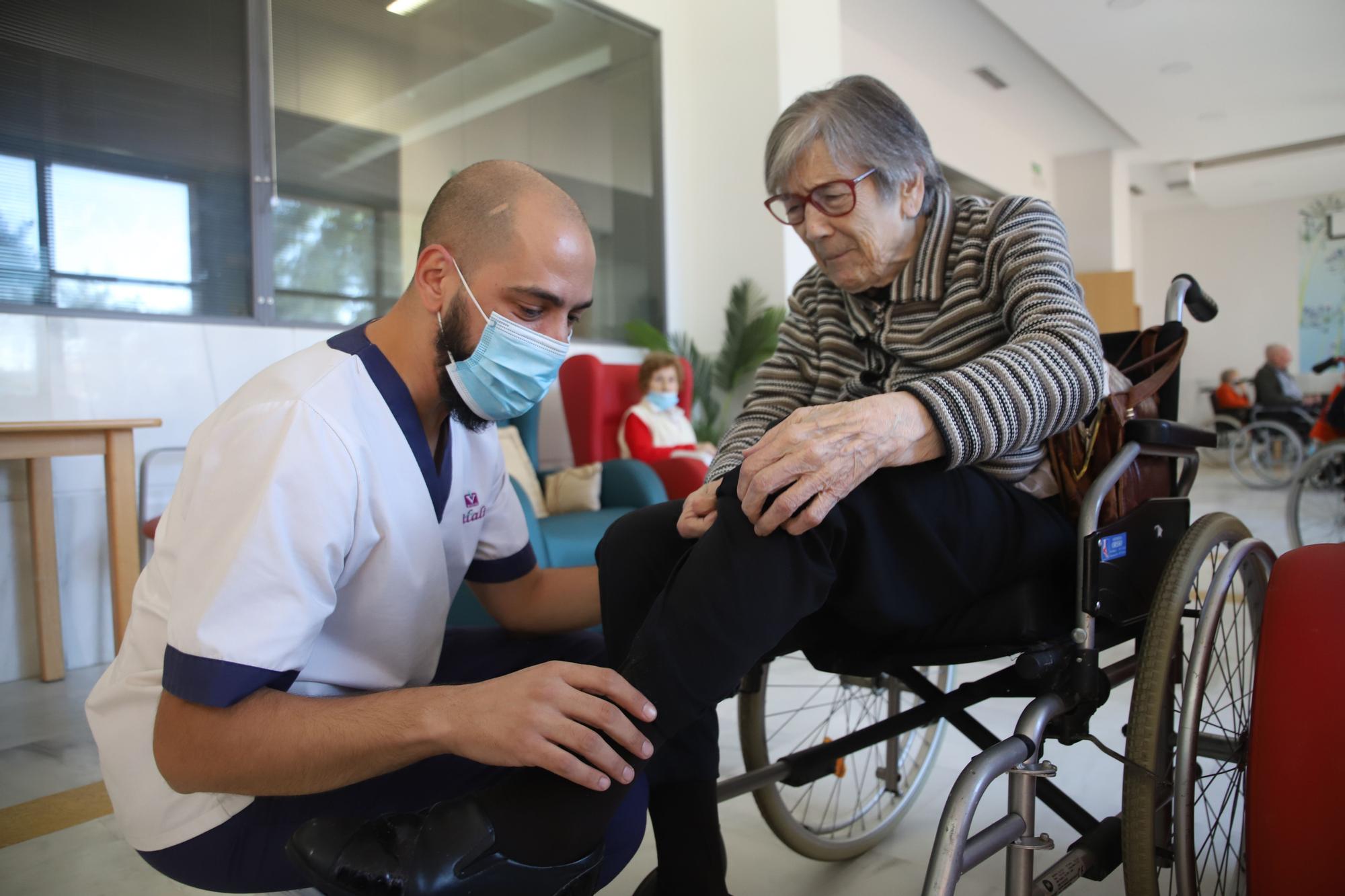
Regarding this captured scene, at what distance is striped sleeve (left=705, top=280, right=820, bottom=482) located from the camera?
50.9 inches

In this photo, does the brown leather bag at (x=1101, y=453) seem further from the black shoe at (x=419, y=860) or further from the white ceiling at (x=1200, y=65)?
the white ceiling at (x=1200, y=65)

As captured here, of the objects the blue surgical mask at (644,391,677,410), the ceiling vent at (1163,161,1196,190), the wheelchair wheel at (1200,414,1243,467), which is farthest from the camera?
the ceiling vent at (1163,161,1196,190)

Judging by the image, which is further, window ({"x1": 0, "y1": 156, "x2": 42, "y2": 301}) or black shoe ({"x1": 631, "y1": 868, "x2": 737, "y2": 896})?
window ({"x1": 0, "y1": 156, "x2": 42, "y2": 301})

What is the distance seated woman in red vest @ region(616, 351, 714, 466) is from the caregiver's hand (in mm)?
2620

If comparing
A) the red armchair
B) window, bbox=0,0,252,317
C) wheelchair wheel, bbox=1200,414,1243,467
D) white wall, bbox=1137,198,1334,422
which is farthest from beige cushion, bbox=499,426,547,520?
white wall, bbox=1137,198,1334,422

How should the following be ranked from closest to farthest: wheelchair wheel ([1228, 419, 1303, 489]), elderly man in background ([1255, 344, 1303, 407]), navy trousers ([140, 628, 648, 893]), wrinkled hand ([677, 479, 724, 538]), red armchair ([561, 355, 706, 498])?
navy trousers ([140, 628, 648, 893])
wrinkled hand ([677, 479, 724, 538])
red armchair ([561, 355, 706, 498])
wheelchair wheel ([1228, 419, 1303, 489])
elderly man in background ([1255, 344, 1303, 407])

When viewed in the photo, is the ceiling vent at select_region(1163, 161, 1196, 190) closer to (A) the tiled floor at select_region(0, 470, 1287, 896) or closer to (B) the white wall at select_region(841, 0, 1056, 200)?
(B) the white wall at select_region(841, 0, 1056, 200)

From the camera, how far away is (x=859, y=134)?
1131mm

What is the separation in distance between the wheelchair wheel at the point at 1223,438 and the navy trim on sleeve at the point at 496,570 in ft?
23.5

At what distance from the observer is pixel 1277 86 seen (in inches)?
298

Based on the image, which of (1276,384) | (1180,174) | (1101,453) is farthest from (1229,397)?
(1101,453)

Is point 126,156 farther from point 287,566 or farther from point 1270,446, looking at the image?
point 1270,446

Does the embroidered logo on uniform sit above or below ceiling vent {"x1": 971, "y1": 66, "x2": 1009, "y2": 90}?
below

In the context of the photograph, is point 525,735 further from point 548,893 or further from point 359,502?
point 359,502
